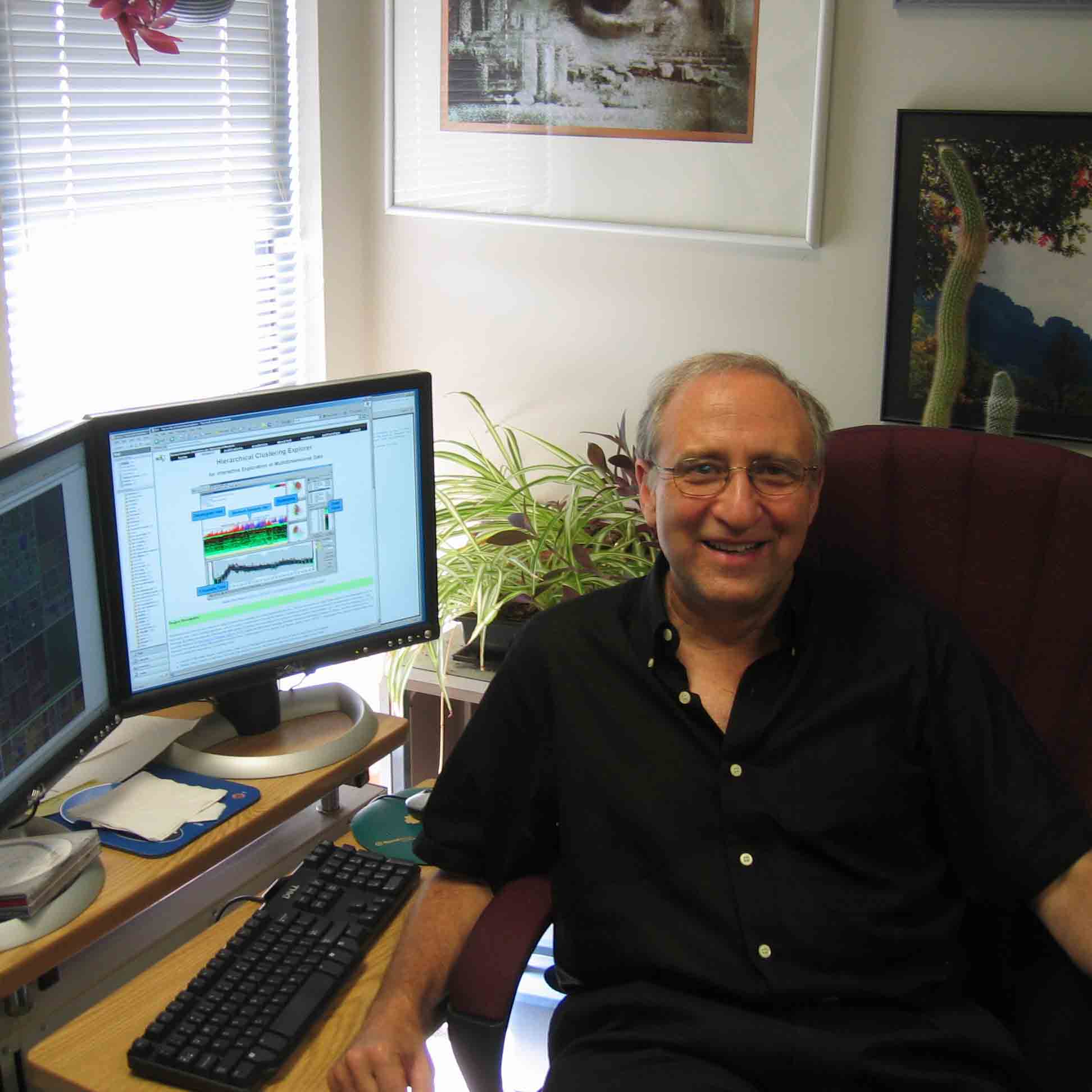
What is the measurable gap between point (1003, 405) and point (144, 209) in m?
1.62

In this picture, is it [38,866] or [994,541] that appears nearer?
[38,866]

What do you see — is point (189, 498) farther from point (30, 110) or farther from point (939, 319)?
point (939, 319)

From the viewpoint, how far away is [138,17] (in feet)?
6.31

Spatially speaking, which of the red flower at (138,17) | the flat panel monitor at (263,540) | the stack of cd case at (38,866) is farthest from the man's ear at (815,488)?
the red flower at (138,17)

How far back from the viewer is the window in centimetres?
225

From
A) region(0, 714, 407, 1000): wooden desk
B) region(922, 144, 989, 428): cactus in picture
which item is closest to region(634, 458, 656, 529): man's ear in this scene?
region(0, 714, 407, 1000): wooden desk

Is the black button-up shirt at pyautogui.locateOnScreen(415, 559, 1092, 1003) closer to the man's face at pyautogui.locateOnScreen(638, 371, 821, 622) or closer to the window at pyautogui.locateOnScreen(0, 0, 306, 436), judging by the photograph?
the man's face at pyautogui.locateOnScreen(638, 371, 821, 622)

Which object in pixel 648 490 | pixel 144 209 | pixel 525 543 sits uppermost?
pixel 144 209

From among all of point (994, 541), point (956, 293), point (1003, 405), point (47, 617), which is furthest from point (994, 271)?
point (47, 617)

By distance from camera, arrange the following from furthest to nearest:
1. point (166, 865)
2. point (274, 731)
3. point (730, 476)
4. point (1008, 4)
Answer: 1. point (1008, 4)
2. point (274, 731)
3. point (730, 476)
4. point (166, 865)

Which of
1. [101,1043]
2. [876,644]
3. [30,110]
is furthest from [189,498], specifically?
[30,110]

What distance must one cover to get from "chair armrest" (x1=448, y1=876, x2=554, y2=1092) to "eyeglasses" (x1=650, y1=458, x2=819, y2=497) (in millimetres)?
549

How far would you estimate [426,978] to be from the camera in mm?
1423

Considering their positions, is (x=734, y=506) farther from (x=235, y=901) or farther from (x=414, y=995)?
(x=235, y=901)
